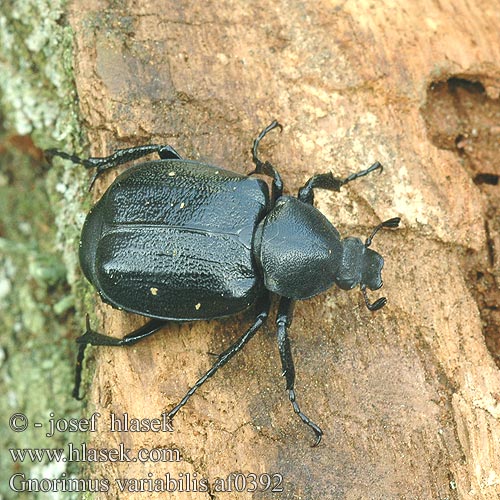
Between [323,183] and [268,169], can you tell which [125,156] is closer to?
[268,169]

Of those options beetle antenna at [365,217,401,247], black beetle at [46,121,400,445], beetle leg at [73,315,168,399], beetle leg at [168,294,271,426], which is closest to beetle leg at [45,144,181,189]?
black beetle at [46,121,400,445]

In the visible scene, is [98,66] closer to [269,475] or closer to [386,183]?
[386,183]

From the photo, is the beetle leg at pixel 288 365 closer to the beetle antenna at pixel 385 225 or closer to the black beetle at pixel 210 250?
the black beetle at pixel 210 250

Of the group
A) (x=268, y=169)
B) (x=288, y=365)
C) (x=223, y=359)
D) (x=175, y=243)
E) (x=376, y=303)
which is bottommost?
(x=223, y=359)

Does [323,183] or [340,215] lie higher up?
[323,183]

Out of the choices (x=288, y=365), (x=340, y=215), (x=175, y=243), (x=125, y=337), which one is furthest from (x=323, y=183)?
(x=125, y=337)

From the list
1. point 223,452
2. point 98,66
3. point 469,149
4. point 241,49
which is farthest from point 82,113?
point 469,149

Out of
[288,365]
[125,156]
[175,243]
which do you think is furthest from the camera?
[125,156]

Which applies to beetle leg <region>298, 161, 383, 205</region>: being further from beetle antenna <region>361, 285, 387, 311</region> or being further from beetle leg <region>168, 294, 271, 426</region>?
beetle leg <region>168, 294, 271, 426</region>
